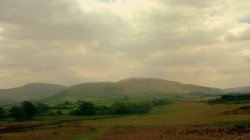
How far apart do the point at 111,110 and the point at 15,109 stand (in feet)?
146

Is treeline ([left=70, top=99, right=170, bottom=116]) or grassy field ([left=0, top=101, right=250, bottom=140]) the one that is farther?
treeline ([left=70, top=99, right=170, bottom=116])

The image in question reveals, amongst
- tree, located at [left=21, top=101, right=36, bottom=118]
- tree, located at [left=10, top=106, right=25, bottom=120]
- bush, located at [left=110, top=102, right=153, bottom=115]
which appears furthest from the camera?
bush, located at [left=110, top=102, right=153, bottom=115]

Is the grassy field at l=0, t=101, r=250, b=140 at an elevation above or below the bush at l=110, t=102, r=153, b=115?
below

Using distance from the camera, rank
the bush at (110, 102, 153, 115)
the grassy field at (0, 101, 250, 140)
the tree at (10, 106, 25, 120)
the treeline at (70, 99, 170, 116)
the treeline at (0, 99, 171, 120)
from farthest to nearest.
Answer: the bush at (110, 102, 153, 115) < the treeline at (70, 99, 170, 116) < the treeline at (0, 99, 171, 120) < the tree at (10, 106, 25, 120) < the grassy field at (0, 101, 250, 140)

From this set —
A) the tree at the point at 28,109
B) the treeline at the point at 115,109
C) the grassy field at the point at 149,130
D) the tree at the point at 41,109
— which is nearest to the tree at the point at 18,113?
the tree at the point at 28,109

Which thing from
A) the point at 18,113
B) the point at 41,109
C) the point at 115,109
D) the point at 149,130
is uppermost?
the point at 41,109

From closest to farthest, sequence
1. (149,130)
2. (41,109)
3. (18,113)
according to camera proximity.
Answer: (149,130) → (18,113) → (41,109)

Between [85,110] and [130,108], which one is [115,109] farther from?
[85,110]

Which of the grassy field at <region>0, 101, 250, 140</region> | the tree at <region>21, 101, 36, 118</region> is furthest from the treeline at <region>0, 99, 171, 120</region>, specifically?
the grassy field at <region>0, 101, 250, 140</region>

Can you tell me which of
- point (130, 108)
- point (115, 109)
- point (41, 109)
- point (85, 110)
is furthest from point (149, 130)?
point (41, 109)

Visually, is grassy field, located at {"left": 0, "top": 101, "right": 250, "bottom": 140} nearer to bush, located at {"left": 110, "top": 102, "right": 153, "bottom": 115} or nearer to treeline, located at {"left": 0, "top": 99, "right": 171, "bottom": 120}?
treeline, located at {"left": 0, "top": 99, "right": 171, "bottom": 120}

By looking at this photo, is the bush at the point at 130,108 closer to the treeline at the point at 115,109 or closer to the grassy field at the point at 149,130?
the treeline at the point at 115,109

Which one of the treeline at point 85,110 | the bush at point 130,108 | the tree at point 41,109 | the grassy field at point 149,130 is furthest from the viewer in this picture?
the tree at point 41,109

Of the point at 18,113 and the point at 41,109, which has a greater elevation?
the point at 41,109
